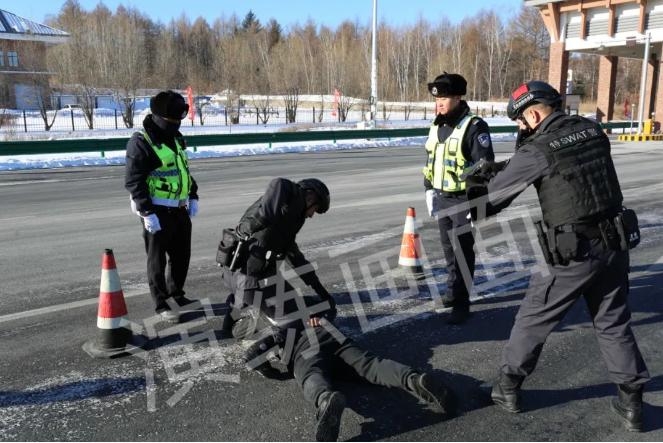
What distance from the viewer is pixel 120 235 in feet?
27.4

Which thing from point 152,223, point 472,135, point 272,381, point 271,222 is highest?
point 472,135

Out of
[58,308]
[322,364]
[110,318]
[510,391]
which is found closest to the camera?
[510,391]

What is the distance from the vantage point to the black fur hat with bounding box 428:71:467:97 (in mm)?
4758

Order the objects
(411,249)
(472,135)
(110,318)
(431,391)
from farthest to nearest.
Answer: (411,249) → (472,135) → (110,318) → (431,391)

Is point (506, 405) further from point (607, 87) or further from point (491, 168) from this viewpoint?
point (607, 87)

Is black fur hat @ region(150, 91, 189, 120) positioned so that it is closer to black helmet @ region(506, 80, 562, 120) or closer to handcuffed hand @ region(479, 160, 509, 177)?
handcuffed hand @ region(479, 160, 509, 177)

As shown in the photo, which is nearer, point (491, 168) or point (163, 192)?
point (491, 168)

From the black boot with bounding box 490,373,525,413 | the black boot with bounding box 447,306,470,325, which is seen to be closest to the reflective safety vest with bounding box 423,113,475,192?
the black boot with bounding box 447,306,470,325

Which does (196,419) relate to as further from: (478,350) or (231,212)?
(231,212)

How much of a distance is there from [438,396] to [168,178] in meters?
2.96

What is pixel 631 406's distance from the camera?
3336 mm

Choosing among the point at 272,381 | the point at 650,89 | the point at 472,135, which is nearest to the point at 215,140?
the point at 472,135

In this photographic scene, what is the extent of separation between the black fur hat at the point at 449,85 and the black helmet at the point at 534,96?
1283mm

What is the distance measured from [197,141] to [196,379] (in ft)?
61.3
